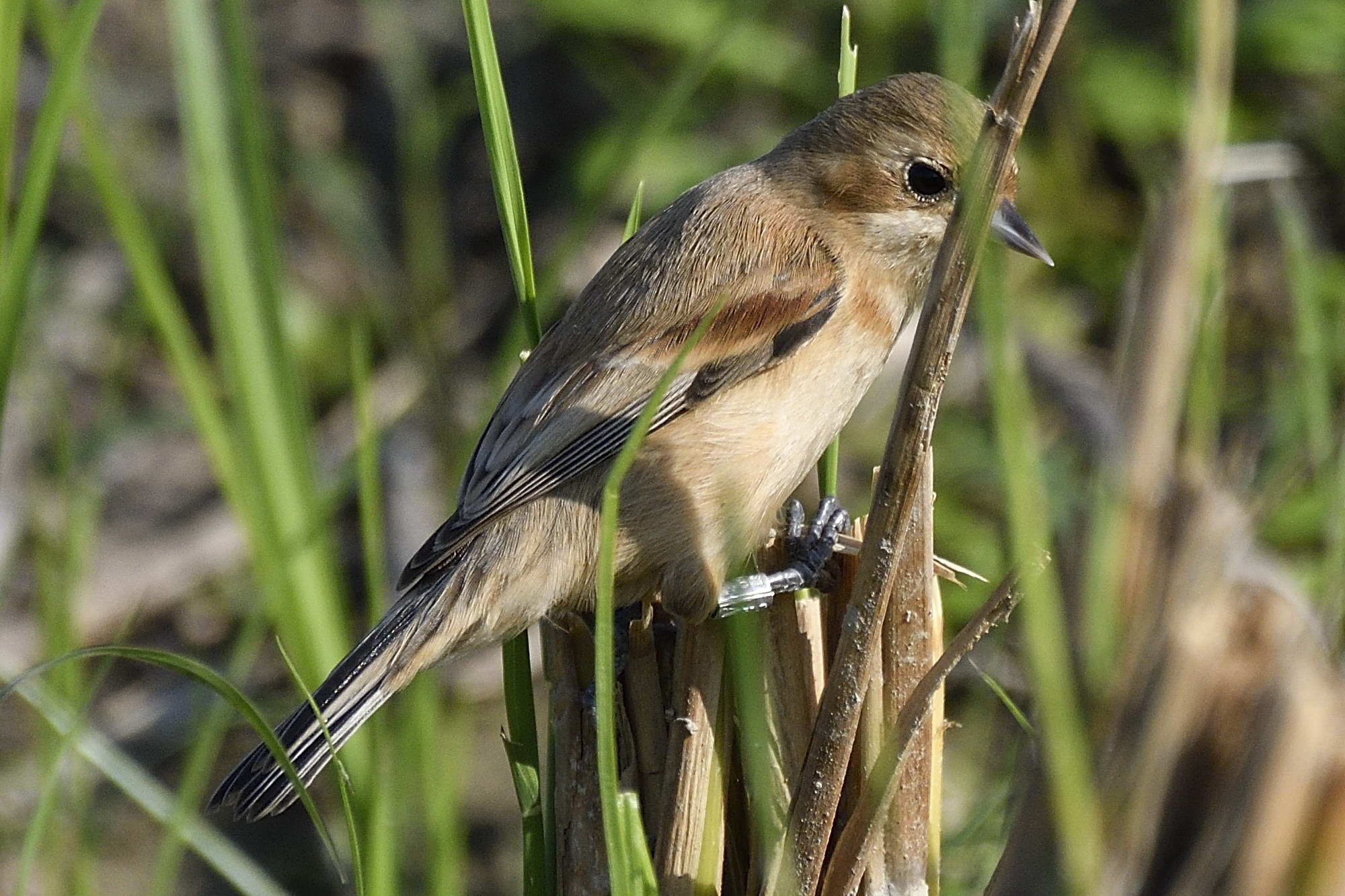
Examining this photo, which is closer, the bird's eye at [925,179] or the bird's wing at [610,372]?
the bird's wing at [610,372]

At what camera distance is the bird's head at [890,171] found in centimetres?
291

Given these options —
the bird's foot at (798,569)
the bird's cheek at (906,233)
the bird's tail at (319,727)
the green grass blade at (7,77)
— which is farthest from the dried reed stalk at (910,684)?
the green grass blade at (7,77)

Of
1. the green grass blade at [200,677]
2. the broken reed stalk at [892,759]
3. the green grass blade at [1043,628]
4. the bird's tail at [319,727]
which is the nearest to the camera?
the green grass blade at [1043,628]

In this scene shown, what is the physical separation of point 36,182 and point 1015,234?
1673mm

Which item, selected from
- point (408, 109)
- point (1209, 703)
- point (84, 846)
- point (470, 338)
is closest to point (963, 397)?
point (470, 338)

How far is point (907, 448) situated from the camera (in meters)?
1.63

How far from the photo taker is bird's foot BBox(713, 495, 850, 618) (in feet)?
6.78

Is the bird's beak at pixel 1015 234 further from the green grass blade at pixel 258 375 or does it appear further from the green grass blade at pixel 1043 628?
the green grass blade at pixel 258 375

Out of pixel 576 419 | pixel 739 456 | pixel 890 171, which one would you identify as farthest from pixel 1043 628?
pixel 890 171

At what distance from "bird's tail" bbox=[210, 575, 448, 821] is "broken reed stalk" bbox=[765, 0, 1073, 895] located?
91 cm

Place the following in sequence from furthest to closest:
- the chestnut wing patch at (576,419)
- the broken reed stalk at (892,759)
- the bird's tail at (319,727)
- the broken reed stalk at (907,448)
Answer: the chestnut wing patch at (576,419)
the bird's tail at (319,727)
the broken reed stalk at (892,759)
the broken reed stalk at (907,448)

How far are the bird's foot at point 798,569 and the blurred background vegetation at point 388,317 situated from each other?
0.51 meters

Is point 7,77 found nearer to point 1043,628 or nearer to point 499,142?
point 499,142

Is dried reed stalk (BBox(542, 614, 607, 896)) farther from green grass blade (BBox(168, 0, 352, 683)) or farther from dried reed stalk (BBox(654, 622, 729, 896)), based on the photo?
green grass blade (BBox(168, 0, 352, 683))
